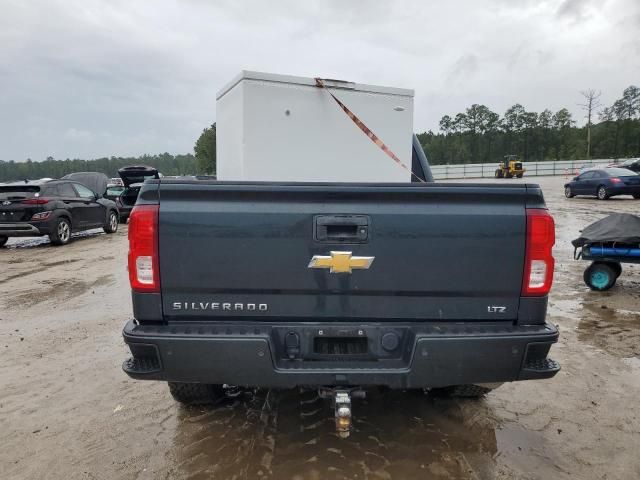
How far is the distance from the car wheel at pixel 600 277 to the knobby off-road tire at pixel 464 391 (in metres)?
4.30

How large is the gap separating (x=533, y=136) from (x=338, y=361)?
101 metres

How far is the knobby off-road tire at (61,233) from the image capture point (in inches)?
477

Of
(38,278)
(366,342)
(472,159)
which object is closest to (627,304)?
(366,342)

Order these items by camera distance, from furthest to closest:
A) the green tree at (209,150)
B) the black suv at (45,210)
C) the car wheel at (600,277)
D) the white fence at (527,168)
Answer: the white fence at (527,168)
the green tree at (209,150)
the black suv at (45,210)
the car wheel at (600,277)

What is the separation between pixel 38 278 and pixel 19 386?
5.24 metres

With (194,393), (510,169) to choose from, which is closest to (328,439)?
(194,393)

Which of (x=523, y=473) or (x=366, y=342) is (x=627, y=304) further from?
(x=366, y=342)

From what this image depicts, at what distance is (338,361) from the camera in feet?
8.54

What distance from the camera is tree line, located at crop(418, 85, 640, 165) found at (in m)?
76.9

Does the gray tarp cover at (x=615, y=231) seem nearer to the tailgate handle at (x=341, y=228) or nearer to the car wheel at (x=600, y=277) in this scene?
the car wheel at (x=600, y=277)

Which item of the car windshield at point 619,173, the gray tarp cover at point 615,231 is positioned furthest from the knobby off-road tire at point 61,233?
the car windshield at point 619,173

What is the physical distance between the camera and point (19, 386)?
13.1ft

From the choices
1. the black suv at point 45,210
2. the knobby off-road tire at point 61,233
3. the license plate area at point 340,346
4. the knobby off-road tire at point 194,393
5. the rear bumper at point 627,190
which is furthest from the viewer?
the rear bumper at point 627,190

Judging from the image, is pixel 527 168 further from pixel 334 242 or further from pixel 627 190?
pixel 334 242
